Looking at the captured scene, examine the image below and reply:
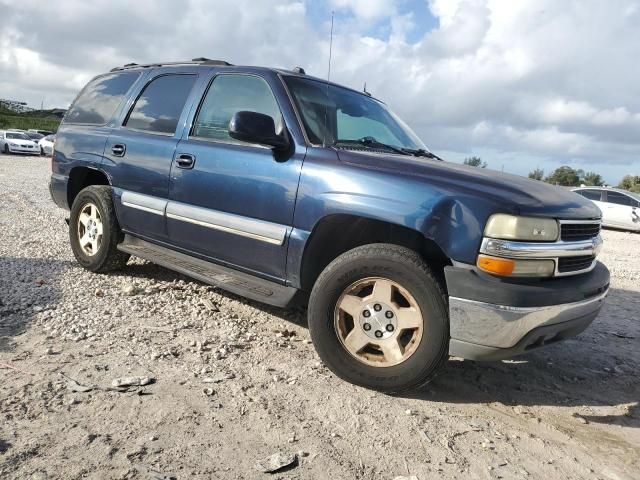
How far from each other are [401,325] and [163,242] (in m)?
2.30

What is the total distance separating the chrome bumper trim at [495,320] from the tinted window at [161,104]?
8.97 feet

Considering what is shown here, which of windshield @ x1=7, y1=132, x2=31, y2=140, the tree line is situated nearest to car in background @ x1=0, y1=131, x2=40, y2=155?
windshield @ x1=7, y1=132, x2=31, y2=140

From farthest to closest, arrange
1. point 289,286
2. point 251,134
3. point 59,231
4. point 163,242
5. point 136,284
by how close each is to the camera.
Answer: point 59,231
point 136,284
point 163,242
point 289,286
point 251,134

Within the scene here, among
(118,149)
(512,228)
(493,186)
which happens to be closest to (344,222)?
(493,186)

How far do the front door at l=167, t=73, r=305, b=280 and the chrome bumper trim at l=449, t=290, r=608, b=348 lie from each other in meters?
1.21

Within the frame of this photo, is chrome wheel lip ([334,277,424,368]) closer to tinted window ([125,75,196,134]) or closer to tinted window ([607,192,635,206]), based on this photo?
tinted window ([125,75,196,134])

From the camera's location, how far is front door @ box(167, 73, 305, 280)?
3.46 metres

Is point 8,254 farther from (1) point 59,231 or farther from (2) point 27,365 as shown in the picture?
(2) point 27,365

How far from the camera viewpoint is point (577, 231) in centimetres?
306

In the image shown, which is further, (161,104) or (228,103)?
(161,104)

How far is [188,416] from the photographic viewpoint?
2639mm

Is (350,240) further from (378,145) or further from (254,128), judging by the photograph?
(254,128)

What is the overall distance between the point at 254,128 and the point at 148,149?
1448 millimetres

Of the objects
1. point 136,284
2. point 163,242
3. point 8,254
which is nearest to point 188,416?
point 163,242
